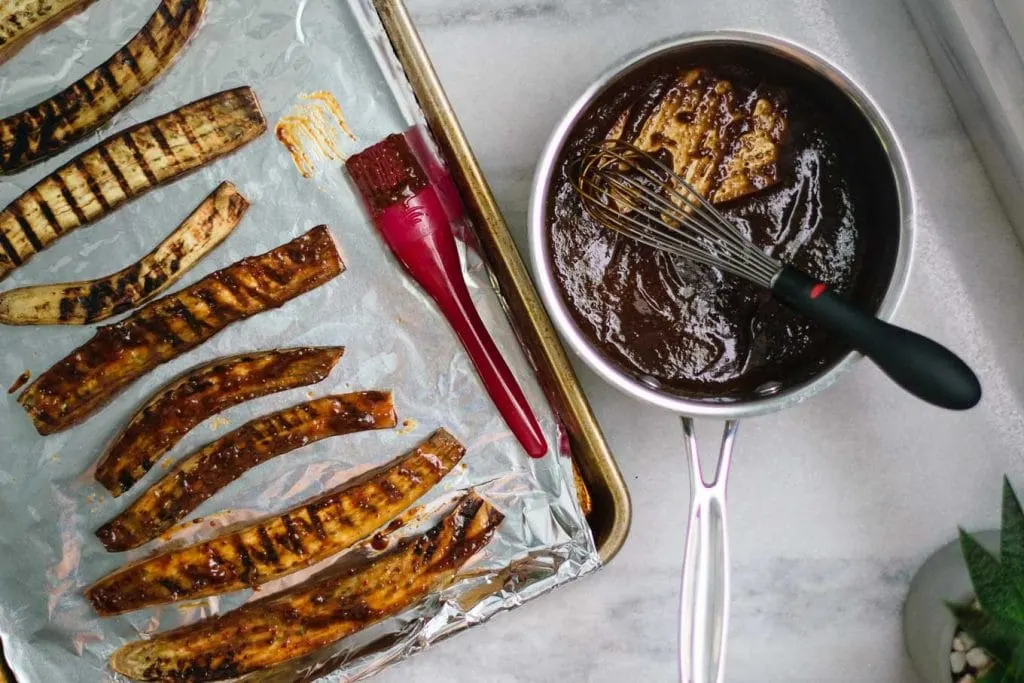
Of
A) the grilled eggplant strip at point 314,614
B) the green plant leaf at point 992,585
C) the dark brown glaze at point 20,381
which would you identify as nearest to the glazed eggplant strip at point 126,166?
the dark brown glaze at point 20,381

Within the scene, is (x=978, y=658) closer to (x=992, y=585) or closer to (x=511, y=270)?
(x=992, y=585)

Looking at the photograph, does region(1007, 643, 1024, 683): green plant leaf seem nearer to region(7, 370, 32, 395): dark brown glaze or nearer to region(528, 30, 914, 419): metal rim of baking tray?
region(528, 30, 914, 419): metal rim of baking tray

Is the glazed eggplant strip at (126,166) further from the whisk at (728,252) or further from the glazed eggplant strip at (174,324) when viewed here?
the whisk at (728,252)

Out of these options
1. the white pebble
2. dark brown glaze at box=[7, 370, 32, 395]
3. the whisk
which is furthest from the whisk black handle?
dark brown glaze at box=[7, 370, 32, 395]

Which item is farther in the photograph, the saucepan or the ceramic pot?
the ceramic pot

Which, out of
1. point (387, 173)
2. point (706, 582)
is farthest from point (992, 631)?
point (387, 173)

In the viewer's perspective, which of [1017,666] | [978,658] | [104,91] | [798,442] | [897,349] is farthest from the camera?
[798,442]
